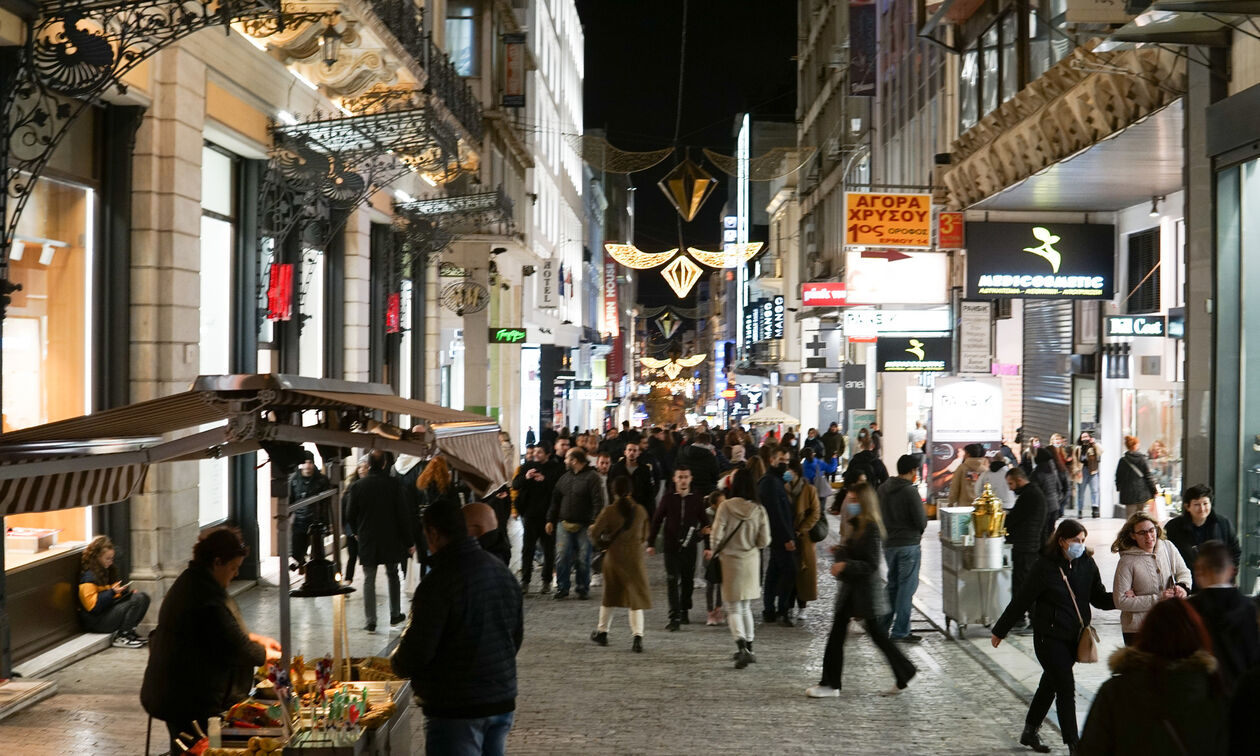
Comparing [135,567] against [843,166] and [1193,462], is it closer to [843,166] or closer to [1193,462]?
[1193,462]

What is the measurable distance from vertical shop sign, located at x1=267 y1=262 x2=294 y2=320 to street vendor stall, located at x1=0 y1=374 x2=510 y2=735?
921 centimetres

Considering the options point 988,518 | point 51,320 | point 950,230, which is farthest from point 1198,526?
point 950,230

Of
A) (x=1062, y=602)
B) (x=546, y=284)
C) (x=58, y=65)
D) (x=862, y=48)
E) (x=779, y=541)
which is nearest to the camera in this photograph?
(x=1062, y=602)

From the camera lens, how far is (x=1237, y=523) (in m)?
11.8

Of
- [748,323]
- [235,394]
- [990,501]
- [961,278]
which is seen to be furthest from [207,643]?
[748,323]

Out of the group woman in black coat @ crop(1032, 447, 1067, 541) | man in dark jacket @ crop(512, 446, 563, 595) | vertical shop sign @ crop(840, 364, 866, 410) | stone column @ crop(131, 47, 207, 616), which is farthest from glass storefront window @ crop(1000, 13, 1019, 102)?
vertical shop sign @ crop(840, 364, 866, 410)

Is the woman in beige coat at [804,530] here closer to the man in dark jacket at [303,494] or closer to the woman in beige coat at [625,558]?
the woman in beige coat at [625,558]

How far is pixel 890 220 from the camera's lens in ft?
75.3

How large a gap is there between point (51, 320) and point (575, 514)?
6.30m

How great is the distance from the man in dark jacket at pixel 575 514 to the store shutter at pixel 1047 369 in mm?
13380

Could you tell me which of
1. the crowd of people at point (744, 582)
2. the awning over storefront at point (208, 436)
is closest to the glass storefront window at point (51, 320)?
the crowd of people at point (744, 582)

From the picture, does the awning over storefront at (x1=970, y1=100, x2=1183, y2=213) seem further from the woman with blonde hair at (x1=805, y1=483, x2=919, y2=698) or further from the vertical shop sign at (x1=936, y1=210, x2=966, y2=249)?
the woman with blonde hair at (x1=805, y1=483, x2=919, y2=698)

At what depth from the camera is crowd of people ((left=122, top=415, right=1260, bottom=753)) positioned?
4871mm

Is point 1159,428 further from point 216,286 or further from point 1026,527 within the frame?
point 216,286
